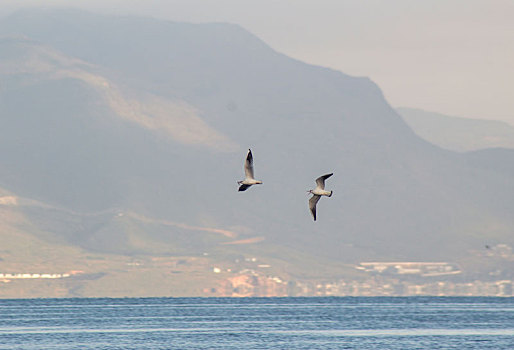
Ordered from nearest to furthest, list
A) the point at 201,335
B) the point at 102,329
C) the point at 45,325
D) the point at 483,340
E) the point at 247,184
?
the point at 247,184 < the point at 483,340 < the point at 201,335 < the point at 102,329 < the point at 45,325

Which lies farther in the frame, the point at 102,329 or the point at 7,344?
the point at 102,329

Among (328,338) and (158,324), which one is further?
(158,324)

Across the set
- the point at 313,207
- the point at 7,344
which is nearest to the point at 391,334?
the point at 7,344

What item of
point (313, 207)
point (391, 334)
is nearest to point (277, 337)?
point (391, 334)

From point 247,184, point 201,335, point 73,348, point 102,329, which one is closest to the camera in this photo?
point 247,184

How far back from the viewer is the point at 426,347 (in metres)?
138

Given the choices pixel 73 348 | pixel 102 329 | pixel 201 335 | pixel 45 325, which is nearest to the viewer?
pixel 73 348

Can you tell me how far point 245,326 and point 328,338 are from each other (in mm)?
39156

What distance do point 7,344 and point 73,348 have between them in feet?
33.6

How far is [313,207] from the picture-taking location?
79438 mm

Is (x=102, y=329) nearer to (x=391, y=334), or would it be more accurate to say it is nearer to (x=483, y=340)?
(x=391, y=334)

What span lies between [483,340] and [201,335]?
127 feet

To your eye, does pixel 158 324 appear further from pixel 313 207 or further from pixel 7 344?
Answer: pixel 313 207

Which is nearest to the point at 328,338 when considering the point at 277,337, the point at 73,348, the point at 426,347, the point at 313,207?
the point at 277,337
